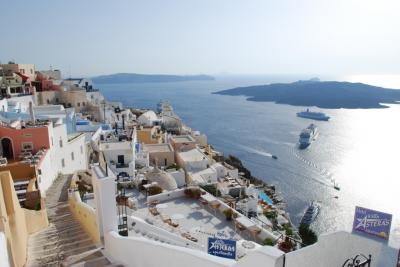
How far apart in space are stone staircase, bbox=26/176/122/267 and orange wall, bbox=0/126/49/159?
545 centimetres

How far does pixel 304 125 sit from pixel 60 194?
69.9 m

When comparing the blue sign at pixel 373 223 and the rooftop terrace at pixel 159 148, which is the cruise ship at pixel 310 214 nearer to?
the rooftop terrace at pixel 159 148

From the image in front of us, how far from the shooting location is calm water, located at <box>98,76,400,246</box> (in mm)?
32688

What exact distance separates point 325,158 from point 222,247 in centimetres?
4503

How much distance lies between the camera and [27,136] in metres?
14.7

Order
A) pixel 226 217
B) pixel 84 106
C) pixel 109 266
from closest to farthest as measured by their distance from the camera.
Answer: pixel 109 266
pixel 226 217
pixel 84 106

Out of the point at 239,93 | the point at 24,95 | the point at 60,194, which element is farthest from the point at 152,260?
the point at 239,93

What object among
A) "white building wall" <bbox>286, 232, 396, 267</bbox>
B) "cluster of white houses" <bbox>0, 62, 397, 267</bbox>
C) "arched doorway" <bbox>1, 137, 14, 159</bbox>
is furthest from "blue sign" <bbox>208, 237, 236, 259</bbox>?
"arched doorway" <bbox>1, 137, 14, 159</bbox>

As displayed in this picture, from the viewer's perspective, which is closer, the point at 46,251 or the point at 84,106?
the point at 46,251

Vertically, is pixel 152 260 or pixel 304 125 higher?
pixel 152 260

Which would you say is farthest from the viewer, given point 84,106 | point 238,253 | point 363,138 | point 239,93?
point 239,93

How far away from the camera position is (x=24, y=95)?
1150 inches

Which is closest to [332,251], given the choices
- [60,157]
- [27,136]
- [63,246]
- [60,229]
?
[63,246]

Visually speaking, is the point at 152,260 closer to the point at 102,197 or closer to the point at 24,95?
the point at 102,197
